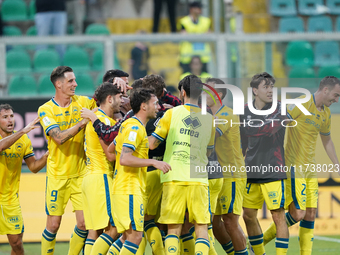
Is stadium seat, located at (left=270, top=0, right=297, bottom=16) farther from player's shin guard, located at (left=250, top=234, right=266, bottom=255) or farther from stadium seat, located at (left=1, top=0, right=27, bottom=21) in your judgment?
player's shin guard, located at (left=250, top=234, right=266, bottom=255)

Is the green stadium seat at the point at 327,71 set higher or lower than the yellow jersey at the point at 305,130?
higher

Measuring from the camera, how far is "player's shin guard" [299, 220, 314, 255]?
6895 mm

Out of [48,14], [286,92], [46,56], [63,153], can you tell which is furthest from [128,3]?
[63,153]

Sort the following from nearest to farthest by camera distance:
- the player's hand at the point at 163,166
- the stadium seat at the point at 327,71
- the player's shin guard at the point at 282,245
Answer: the player's hand at the point at 163,166 → the player's shin guard at the point at 282,245 → the stadium seat at the point at 327,71

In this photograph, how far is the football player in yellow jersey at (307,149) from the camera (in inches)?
267

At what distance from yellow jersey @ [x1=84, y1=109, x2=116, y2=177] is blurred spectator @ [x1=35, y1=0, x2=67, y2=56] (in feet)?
22.2

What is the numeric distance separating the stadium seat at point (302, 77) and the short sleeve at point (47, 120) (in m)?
5.07

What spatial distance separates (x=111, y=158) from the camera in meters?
5.97

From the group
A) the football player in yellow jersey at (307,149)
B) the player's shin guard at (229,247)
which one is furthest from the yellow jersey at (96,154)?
the football player in yellow jersey at (307,149)

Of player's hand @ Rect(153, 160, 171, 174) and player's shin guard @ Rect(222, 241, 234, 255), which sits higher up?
player's hand @ Rect(153, 160, 171, 174)

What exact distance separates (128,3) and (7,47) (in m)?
5.62

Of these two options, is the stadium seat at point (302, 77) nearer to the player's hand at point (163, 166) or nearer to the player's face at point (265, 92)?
the player's face at point (265, 92)

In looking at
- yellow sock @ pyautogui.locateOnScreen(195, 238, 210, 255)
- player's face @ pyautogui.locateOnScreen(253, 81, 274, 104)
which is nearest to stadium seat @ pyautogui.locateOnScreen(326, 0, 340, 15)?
player's face @ pyautogui.locateOnScreen(253, 81, 274, 104)

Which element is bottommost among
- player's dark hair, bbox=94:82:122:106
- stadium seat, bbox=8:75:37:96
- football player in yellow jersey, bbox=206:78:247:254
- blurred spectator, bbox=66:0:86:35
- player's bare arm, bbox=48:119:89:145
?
football player in yellow jersey, bbox=206:78:247:254
